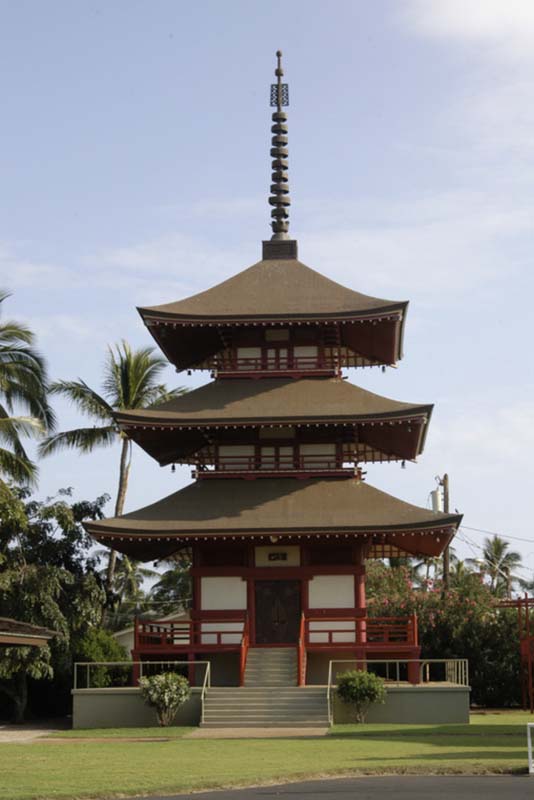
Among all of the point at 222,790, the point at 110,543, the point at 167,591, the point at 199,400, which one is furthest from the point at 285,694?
the point at 167,591

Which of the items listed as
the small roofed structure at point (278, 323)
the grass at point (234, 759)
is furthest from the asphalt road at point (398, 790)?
the small roofed structure at point (278, 323)

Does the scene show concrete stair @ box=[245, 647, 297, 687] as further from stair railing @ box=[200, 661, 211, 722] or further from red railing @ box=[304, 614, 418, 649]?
stair railing @ box=[200, 661, 211, 722]

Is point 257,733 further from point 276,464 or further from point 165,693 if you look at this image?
point 276,464

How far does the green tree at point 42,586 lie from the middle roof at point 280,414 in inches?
198

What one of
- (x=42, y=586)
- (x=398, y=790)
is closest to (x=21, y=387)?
(x=42, y=586)

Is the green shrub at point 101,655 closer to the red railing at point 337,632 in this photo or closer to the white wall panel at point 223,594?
the white wall panel at point 223,594

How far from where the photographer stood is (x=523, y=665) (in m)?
42.3

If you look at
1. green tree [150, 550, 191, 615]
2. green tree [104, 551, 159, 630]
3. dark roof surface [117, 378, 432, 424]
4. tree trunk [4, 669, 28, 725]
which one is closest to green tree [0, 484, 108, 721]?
tree trunk [4, 669, 28, 725]

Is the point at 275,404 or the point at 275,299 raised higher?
the point at 275,299

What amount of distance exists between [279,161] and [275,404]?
38.6 ft

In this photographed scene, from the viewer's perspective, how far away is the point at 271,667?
37344 mm

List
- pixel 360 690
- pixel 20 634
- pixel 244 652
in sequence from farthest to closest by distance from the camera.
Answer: pixel 244 652
pixel 360 690
pixel 20 634

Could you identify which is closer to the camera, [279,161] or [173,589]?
[279,161]

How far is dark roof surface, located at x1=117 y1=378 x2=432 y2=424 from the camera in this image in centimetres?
3894
